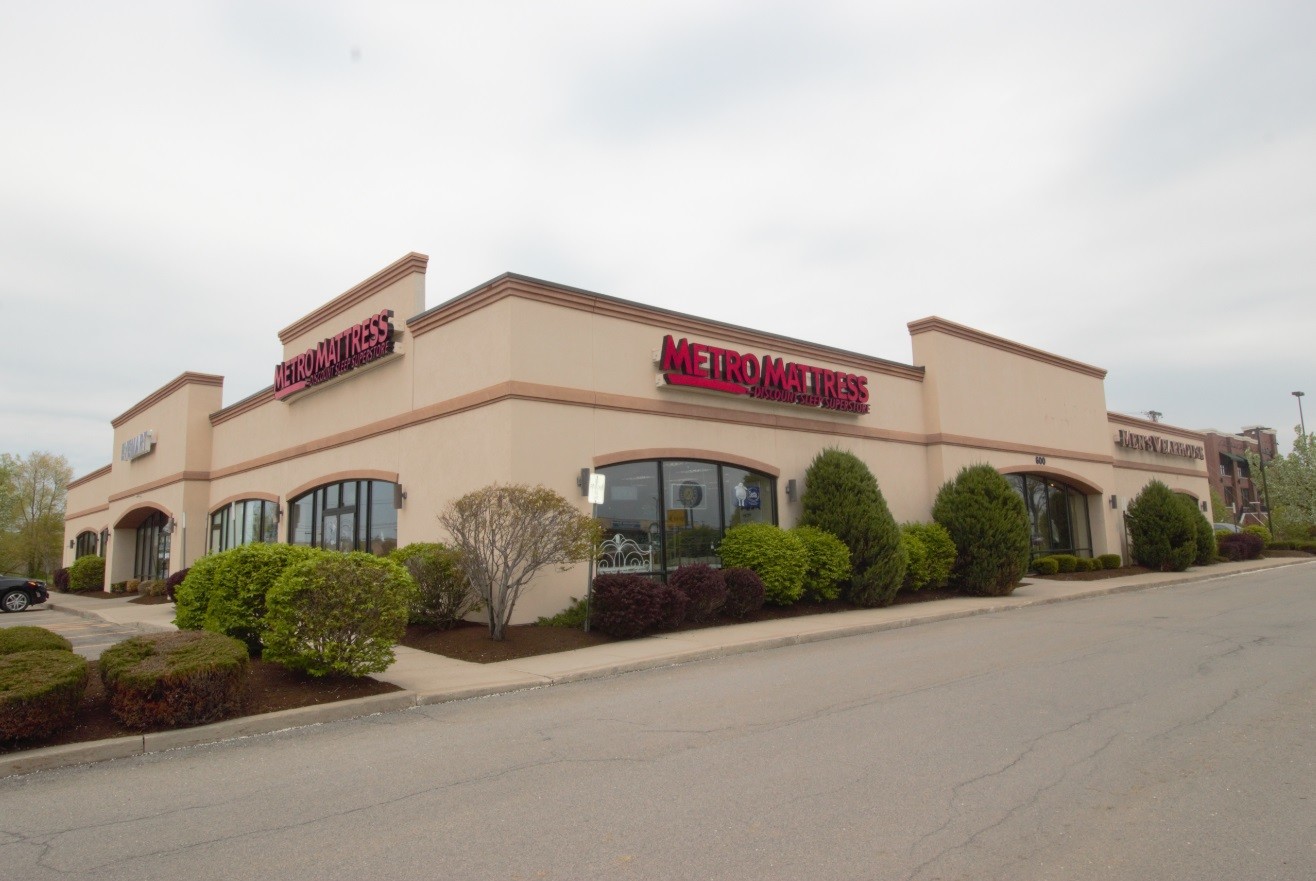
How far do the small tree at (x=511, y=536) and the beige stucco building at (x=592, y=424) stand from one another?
1365 mm

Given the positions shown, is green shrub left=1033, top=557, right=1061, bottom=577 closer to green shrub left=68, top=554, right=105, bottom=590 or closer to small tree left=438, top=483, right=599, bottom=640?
small tree left=438, top=483, right=599, bottom=640

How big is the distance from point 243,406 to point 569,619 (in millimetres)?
16944

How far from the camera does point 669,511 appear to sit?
58.0 feet

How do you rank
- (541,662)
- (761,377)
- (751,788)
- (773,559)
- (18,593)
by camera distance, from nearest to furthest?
(751,788)
(541,662)
(773,559)
(761,377)
(18,593)

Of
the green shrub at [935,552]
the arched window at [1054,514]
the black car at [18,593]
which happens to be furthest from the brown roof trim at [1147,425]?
the black car at [18,593]

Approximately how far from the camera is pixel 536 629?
1446cm

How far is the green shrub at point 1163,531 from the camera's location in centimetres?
2839

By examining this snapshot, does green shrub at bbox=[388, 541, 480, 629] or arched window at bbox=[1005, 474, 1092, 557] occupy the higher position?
arched window at bbox=[1005, 474, 1092, 557]

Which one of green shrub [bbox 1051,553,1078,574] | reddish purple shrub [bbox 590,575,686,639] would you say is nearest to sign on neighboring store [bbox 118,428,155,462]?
reddish purple shrub [bbox 590,575,686,639]

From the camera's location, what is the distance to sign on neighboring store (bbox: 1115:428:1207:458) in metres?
33.6

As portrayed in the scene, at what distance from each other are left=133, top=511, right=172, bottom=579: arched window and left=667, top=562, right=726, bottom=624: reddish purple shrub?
879 inches

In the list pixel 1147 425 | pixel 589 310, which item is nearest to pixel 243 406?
pixel 589 310

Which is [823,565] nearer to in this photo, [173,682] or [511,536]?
[511,536]

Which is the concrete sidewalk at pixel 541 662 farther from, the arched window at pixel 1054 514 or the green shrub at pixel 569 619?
the arched window at pixel 1054 514
